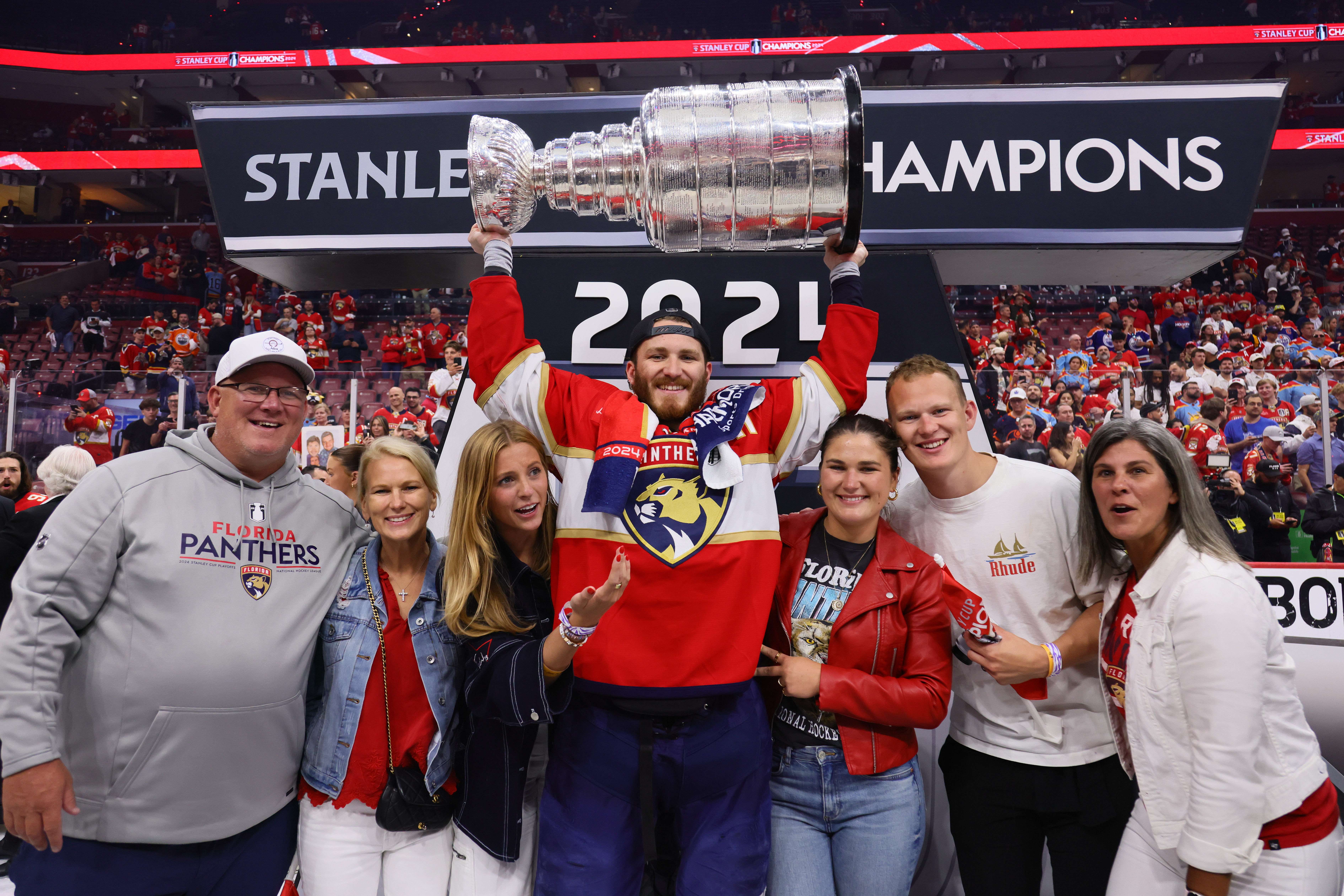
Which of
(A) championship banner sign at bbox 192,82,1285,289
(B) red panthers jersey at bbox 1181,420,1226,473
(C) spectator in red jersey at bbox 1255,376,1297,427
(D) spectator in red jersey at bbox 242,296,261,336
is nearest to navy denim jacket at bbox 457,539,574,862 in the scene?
(A) championship banner sign at bbox 192,82,1285,289

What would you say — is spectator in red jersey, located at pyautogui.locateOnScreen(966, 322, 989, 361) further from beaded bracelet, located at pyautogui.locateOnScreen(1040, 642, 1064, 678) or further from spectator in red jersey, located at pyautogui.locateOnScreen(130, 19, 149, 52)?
spectator in red jersey, located at pyautogui.locateOnScreen(130, 19, 149, 52)

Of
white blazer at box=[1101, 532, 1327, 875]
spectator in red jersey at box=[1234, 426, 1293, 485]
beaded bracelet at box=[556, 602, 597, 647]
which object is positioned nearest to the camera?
white blazer at box=[1101, 532, 1327, 875]

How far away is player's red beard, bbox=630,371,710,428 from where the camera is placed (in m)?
2.56

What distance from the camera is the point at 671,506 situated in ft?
7.87

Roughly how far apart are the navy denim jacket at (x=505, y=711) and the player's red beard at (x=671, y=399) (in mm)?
615

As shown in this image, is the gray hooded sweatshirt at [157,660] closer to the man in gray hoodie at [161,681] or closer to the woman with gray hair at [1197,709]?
the man in gray hoodie at [161,681]

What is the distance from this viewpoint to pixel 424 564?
2.56 metres

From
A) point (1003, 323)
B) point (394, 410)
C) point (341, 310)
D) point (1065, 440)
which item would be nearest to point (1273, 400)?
point (1065, 440)

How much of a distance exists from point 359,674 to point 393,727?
0.17m

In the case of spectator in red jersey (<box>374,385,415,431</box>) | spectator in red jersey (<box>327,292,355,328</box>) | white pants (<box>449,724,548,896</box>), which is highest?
spectator in red jersey (<box>327,292,355,328</box>)

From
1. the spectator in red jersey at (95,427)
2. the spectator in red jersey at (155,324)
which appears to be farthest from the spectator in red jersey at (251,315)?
the spectator in red jersey at (95,427)

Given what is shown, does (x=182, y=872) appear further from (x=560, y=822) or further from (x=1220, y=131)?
(x=1220, y=131)

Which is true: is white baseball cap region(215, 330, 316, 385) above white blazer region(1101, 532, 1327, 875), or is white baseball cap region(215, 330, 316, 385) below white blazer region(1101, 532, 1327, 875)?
above

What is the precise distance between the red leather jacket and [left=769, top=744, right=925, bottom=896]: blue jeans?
0.07 m
